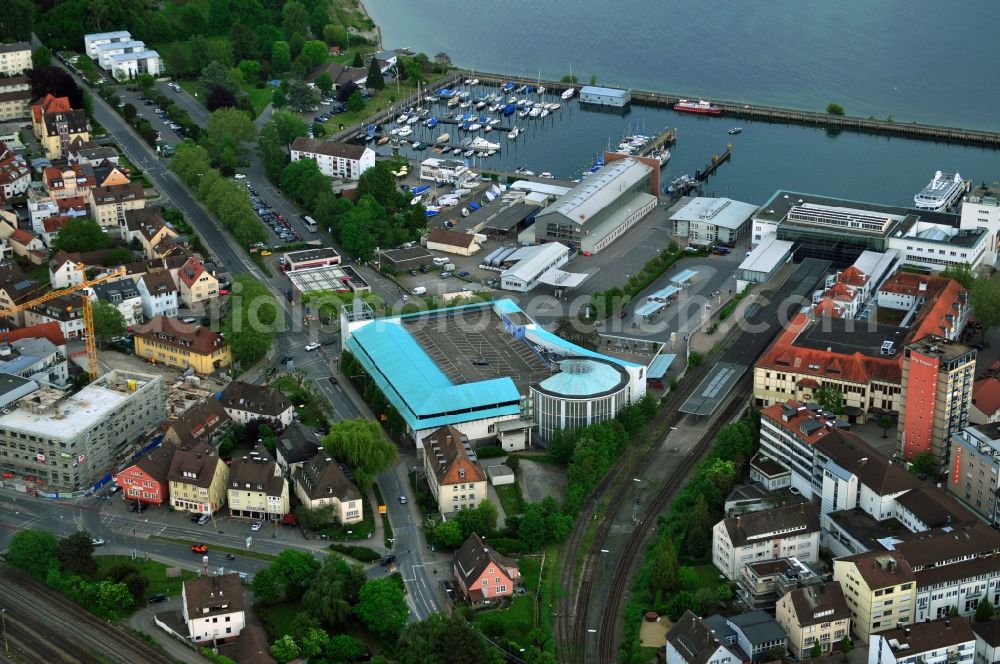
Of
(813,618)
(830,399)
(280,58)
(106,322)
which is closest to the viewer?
(813,618)

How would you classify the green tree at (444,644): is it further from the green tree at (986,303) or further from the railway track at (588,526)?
the green tree at (986,303)

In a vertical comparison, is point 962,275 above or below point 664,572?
above

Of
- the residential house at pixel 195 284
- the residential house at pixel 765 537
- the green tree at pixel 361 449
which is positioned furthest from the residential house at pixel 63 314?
the residential house at pixel 765 537

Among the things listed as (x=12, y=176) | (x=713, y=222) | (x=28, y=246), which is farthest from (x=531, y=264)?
(x=12, y=176)

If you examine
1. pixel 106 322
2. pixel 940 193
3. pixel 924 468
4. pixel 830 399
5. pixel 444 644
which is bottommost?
pixel 444 644

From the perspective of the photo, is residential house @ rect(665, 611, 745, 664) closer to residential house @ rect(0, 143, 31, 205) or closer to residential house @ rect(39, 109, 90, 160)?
residential house @ rect(0, 143, 31, 205)

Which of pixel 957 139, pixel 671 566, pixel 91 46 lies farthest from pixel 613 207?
pixel 91 46

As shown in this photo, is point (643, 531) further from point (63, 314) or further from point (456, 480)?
point (63, 314)
